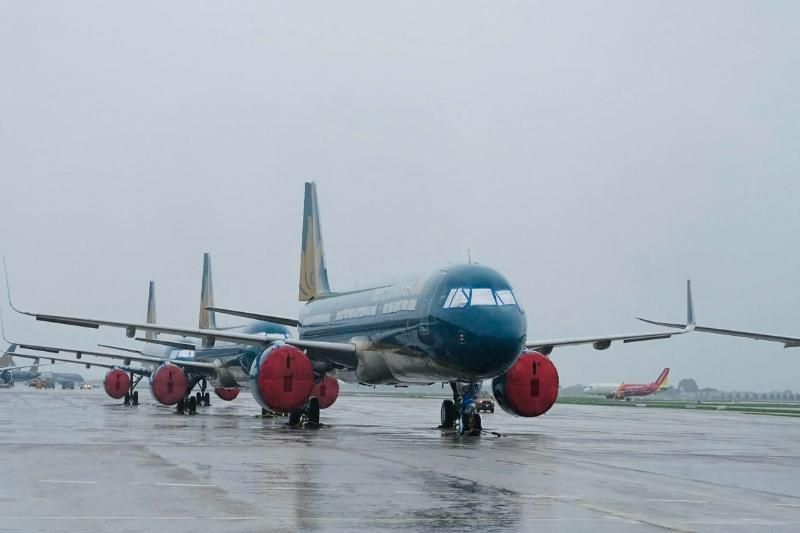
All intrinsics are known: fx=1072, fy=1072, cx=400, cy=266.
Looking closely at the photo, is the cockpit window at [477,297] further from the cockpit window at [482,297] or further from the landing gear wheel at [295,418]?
the landing gear wheel at [295,418]

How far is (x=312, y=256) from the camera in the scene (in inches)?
1821

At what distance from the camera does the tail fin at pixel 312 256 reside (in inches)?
1767

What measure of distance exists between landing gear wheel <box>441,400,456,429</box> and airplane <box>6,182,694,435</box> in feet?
0.10

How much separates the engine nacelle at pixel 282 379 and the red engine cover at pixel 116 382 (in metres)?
45.9

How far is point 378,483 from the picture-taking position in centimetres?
1498

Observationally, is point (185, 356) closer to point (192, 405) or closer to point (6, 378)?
point (192, 405)

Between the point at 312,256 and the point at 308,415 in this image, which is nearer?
the point at 308,415

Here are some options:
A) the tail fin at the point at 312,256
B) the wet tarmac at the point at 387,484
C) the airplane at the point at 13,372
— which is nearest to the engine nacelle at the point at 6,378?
the airplane at the point at 13,372

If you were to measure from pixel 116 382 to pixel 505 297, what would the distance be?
5251 centimetres

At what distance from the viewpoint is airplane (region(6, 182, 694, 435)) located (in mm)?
26469

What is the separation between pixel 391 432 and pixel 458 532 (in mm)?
20847

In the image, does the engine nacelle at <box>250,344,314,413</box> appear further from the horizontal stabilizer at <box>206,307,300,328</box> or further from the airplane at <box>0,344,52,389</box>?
the airplane at <box>0,344,52,389</box>

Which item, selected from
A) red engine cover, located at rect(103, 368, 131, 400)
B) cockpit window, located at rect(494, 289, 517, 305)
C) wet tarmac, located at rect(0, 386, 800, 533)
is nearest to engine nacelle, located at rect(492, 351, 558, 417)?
wet tarmac, located at rect(0, 386, 800, 533)

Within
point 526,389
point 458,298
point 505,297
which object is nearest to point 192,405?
point 526,389
